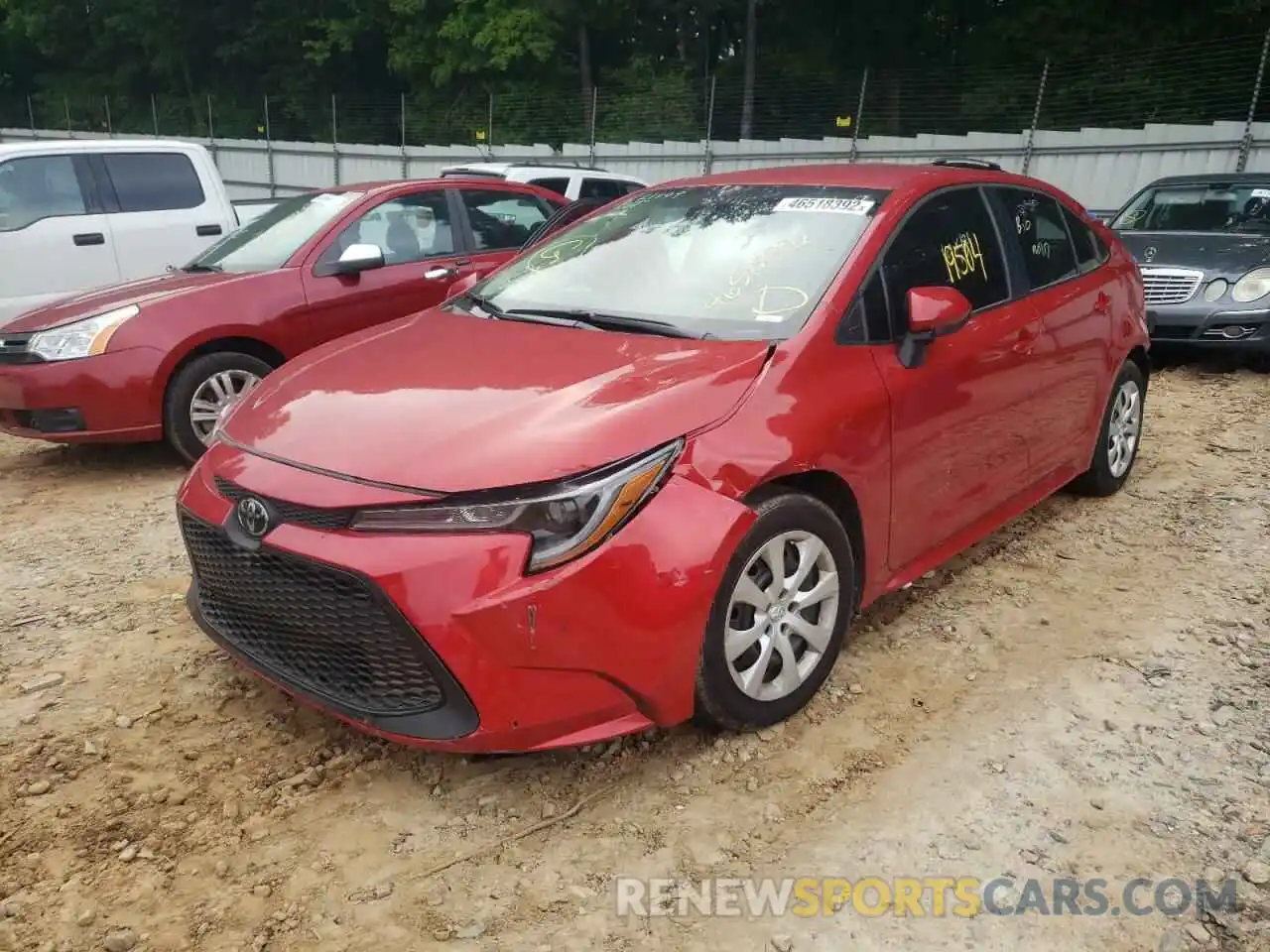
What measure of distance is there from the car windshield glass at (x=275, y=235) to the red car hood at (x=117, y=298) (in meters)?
0.21

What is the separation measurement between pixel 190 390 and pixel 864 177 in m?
3.68

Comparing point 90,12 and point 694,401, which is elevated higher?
point 90,12

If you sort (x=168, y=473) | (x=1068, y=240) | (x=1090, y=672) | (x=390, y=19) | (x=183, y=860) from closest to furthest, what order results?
(x=183, y=860) < (x=1090, y=672) < (x=1068, y=240) < (x=168, y=473) < (x=390, y=19)

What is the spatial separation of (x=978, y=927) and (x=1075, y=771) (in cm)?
72

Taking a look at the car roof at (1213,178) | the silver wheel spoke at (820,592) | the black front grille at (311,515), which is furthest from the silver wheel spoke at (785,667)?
the car roof at (1213,178)

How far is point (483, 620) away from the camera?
2.24m

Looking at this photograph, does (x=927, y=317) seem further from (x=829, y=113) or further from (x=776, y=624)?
(x=829, y=113)

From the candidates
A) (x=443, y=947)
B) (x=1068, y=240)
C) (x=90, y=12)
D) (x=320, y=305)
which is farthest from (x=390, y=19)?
(x=443, y=947)

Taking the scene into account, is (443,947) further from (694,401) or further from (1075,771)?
(1075,771)

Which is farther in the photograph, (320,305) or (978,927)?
(320,305)

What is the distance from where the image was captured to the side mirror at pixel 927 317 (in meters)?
2.99

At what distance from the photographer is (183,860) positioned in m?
2.34

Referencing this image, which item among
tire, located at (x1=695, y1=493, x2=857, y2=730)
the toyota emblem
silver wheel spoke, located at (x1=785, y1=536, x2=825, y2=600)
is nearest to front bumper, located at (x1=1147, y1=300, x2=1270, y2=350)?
tire, located at (x1=695, y1=493, x2=857, y2=730)

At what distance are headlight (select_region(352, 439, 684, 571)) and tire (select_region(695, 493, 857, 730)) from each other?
376 millimetres
